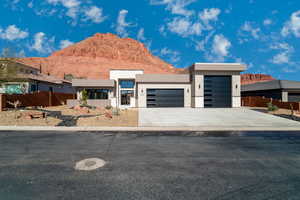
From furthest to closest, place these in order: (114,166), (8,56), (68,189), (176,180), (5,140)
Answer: (8,56) < (5,140) < (114,166) < (176,180) < (68,189)

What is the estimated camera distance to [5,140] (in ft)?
22.9

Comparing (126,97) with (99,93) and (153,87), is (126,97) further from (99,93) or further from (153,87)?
(153,87)

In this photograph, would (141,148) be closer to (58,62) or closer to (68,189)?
(68,189)

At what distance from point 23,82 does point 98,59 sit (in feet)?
259

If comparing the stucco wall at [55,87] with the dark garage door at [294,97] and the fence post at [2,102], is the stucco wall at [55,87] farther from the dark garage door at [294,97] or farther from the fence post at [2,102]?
the dark garage door at [294,97]

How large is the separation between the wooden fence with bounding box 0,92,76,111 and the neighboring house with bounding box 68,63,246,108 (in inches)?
105

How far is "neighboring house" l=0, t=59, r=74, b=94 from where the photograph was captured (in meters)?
17.0

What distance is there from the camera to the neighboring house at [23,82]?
17000mm

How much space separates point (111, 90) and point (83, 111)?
364 inches

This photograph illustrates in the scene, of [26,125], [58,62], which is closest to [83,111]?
[26,125]

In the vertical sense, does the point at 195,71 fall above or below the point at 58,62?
below

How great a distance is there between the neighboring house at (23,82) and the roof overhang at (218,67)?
75.5ft

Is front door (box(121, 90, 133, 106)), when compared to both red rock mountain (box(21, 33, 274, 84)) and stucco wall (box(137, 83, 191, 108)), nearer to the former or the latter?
stucco wall (box(137, 83, 191, 108))

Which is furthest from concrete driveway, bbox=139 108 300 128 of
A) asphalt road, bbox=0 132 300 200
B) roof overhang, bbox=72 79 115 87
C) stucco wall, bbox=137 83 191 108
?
roof overhang, bbox=72 79 115 87
